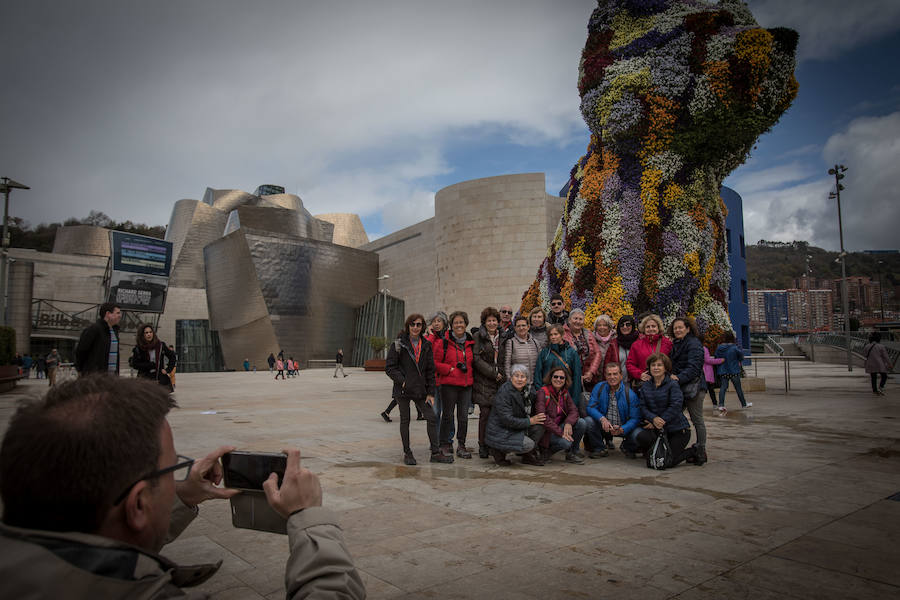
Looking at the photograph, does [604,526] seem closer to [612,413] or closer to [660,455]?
[660,455]

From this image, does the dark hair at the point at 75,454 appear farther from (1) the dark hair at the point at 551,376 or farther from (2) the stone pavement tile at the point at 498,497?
(1) the dark hair at the point at 551,376

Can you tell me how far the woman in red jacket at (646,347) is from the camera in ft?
20.0

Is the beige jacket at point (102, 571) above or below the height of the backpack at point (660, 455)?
→ above

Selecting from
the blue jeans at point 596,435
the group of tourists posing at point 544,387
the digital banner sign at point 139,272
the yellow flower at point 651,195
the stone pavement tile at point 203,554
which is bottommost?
the stone pavement tile at point 203,554

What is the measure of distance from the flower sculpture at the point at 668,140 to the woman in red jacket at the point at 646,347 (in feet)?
16.5

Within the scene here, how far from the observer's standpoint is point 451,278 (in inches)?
1174

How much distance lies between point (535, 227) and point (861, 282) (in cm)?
7099

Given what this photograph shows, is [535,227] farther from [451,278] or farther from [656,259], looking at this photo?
[656,259]

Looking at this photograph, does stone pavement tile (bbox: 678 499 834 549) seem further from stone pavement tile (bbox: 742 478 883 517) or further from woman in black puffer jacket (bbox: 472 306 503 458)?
woman in black puffer jacket (bbox: 472 306 503 458)

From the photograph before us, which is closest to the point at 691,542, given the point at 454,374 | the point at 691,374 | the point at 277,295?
the point at 691,374

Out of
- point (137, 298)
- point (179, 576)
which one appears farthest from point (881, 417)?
point (137, 298)

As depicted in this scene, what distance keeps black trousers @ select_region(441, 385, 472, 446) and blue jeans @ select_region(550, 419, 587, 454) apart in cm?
98

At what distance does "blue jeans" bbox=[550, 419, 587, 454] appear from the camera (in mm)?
5703

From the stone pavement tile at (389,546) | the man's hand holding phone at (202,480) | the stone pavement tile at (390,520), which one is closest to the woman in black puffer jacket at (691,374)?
the stone pavement tile at (390,520)
